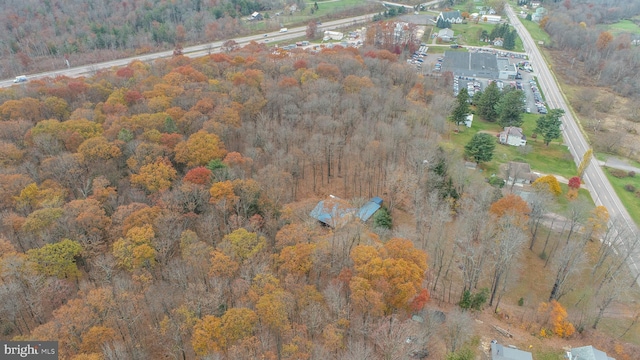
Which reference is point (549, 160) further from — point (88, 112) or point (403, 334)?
point (88, 112)

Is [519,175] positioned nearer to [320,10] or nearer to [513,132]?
[513,132]

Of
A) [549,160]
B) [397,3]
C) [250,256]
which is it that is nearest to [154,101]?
[250,256]

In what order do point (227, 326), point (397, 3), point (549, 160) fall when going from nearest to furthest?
point (227, 326), point (549, 160), point (397, 3)

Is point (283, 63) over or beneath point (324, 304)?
over

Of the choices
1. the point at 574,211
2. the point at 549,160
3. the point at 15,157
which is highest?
the point at 15,157

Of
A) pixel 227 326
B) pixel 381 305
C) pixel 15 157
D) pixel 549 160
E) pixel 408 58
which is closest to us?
pixel 227 326

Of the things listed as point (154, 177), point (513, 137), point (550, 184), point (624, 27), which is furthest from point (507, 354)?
point (624, 27)
